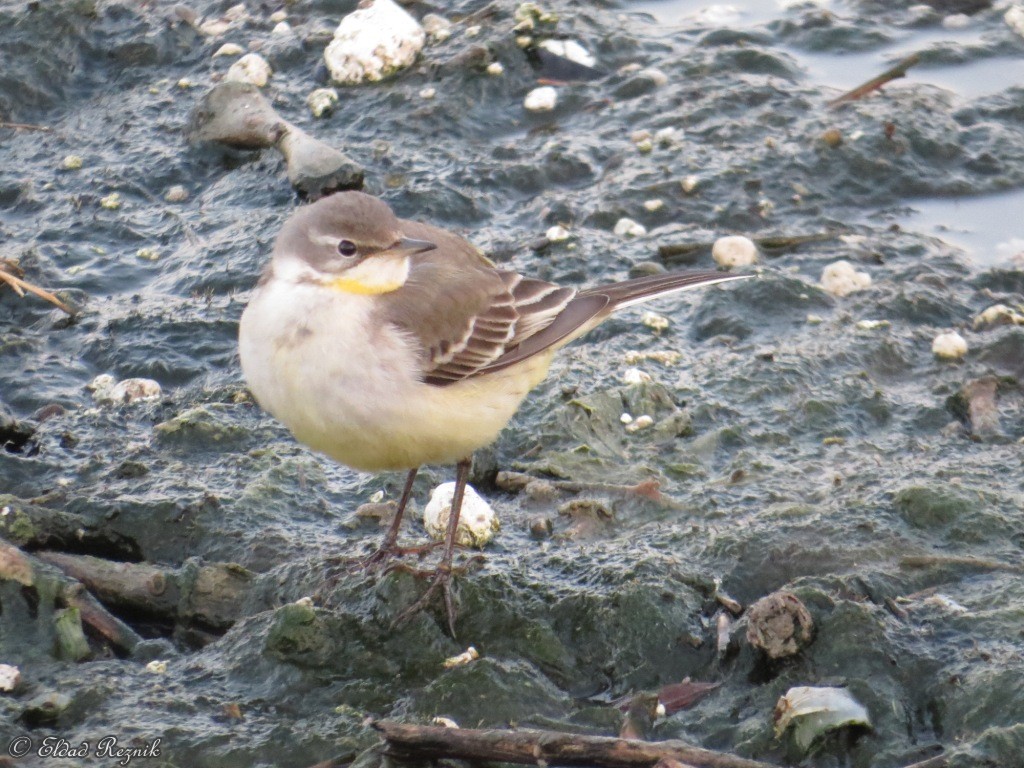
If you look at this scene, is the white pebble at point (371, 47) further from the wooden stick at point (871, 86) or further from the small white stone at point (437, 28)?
the wooden stick at point (871, 86)

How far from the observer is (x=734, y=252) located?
7984 mm

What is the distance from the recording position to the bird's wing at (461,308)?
219 inches

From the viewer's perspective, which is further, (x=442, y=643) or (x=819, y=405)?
(x=819, y=405)

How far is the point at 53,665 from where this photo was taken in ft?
16.5

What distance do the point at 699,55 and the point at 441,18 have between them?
2.02 meters

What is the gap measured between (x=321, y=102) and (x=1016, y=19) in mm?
5326

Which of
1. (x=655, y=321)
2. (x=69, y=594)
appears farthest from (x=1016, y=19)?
(x=69, y=594)

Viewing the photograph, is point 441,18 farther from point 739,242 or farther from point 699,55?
point 739,242

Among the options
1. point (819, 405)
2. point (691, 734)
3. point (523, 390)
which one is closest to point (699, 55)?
point (819, 405)

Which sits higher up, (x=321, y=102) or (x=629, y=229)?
(x=321, y=102)

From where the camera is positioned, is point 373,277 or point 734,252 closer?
point 373,277

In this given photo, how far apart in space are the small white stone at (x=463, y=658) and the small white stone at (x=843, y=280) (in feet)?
11.8

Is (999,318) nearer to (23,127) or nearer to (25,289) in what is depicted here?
(25,289)

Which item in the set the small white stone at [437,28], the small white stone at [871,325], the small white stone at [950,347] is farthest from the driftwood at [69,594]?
the small white stone at [437,28]
